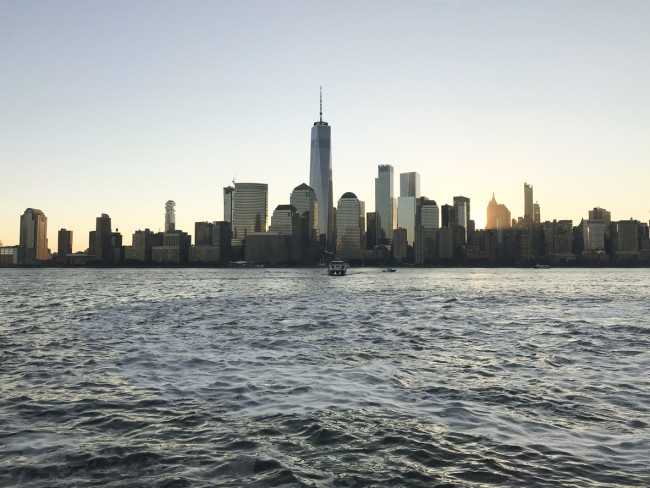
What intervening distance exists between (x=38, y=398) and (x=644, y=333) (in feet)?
147

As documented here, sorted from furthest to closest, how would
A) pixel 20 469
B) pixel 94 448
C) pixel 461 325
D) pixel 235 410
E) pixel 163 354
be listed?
pixel 461 325 → pixel 163 354 → pixel 235 410 → pixel 94 448 → pixel 20 469

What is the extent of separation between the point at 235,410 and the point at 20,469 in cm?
752

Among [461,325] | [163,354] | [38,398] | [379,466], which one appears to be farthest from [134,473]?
[461,325]

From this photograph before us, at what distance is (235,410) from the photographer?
756 inches

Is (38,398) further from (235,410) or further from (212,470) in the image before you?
(212,470)

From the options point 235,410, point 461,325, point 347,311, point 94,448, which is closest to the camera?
point 94,448

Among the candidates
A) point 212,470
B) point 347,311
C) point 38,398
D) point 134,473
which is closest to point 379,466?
point 212,470

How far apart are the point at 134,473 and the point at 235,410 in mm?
6405

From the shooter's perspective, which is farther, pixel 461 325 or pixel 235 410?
pixel 461 325

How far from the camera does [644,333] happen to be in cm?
4325

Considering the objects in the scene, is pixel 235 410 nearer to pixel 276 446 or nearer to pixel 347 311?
pixel 276 446

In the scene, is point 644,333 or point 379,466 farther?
point 644,333

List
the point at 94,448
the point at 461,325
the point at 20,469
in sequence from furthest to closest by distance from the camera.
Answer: the point at 461,325
the point at 94,448
the point at 20,469

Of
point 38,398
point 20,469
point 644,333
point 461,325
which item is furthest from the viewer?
point 461,325
